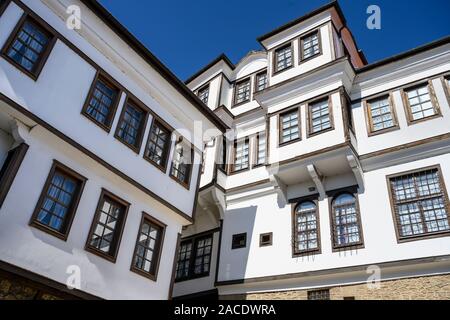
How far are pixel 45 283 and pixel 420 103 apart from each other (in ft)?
39.2

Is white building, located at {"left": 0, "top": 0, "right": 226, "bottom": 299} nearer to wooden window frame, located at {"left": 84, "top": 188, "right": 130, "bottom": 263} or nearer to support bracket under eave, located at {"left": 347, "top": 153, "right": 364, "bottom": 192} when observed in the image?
wooden window frame, located at {"left": 84, "top": 188, "right": 130, "bottom": 263}

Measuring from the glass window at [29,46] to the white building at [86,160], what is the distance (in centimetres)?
3

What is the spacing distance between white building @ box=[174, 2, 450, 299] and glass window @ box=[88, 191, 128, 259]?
17.4ft

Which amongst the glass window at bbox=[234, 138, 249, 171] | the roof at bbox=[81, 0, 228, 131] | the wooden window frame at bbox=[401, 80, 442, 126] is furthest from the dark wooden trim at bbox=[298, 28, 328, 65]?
the roof at bbox=[81, 0, 228, 131]

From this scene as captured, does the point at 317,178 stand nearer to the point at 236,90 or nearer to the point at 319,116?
the point at 319,116

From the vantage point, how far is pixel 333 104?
45.3 ft

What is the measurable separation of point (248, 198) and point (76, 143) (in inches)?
302

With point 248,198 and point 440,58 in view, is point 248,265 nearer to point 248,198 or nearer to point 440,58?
point 248,198

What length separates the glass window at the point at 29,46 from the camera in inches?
340

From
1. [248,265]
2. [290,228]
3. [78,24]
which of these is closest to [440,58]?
[290,228]

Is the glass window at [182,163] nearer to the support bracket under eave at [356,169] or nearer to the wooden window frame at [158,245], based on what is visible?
the wooden window frame at [158,245]

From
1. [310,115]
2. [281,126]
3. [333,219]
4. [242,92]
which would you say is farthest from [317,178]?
[242,92]
